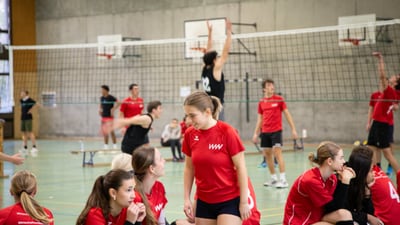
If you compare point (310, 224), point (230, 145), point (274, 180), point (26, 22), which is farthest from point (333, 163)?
point (26, 22)

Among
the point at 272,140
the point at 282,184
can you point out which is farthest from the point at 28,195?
the point at 272,140

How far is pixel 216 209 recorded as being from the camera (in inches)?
224

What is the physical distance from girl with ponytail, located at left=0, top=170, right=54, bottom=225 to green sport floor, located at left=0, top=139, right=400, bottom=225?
3502mm

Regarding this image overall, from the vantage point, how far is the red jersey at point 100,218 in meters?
4.82

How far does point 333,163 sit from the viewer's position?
610 cm

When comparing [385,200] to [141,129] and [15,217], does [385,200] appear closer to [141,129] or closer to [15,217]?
[15,217]

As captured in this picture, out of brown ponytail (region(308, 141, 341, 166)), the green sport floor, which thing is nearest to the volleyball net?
the green sport floor

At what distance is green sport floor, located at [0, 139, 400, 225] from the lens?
9.66 metres

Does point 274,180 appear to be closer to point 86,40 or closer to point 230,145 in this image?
point 230,145

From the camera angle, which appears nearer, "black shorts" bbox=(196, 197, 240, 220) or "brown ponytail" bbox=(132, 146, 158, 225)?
"brown ponytail" bbox=(132, 146, 158, 225)

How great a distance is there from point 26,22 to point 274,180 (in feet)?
63.2

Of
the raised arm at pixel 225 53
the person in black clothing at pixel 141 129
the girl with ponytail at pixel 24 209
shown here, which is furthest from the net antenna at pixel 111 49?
the girl with ponytail at pixel 24 209

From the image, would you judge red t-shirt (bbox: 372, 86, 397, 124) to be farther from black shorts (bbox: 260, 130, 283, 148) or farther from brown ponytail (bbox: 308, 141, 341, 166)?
brown ponytail (bbox: 308, 141, 341, 166)

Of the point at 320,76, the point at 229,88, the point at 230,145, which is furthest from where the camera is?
the point at 229,88
